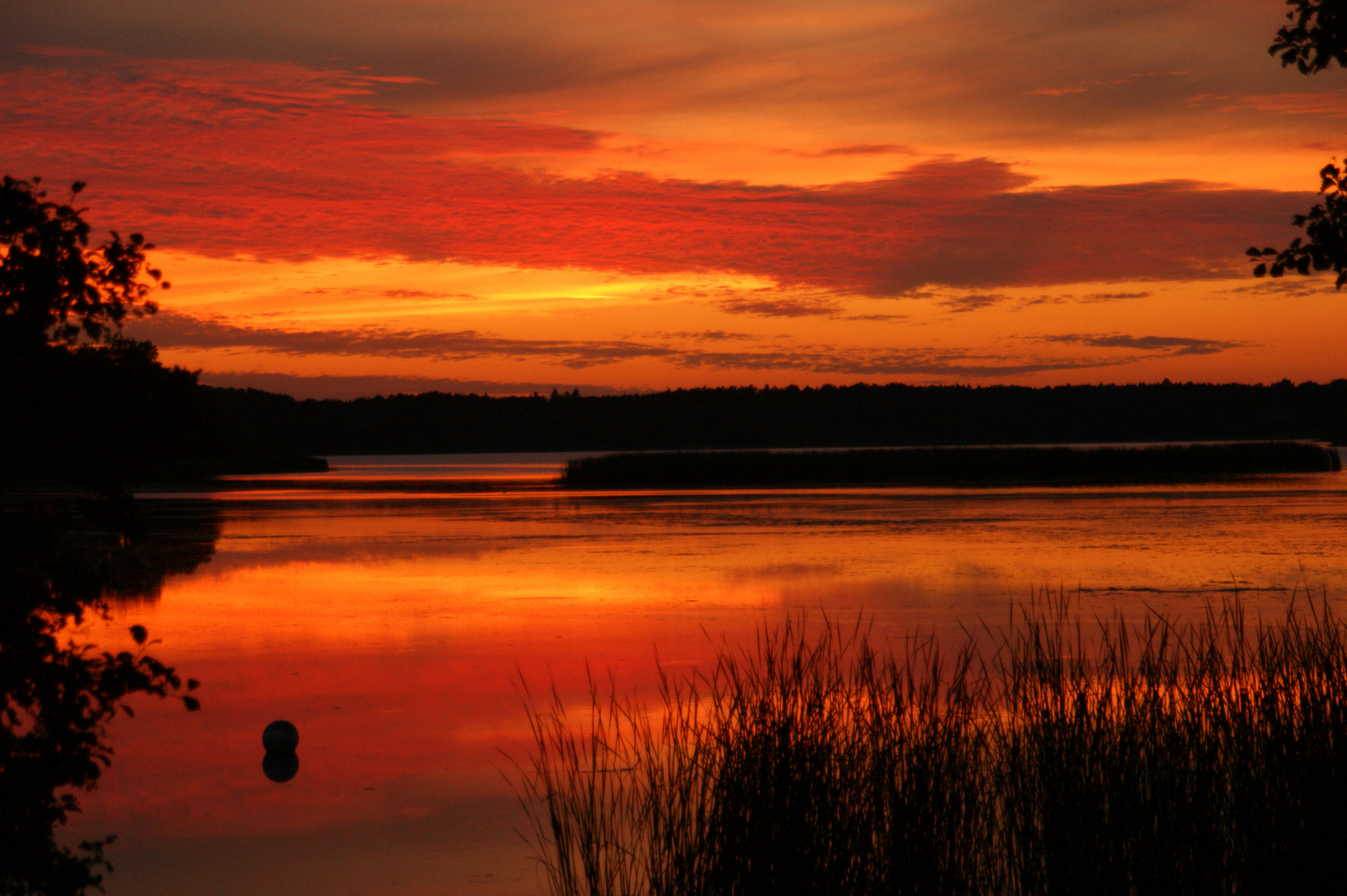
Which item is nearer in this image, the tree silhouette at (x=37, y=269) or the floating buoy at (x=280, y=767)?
the tree silhouette at (x=37, y=269)

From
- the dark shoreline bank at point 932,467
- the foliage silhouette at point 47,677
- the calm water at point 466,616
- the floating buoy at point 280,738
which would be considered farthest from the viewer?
the dark shoreline bank at point 932,467

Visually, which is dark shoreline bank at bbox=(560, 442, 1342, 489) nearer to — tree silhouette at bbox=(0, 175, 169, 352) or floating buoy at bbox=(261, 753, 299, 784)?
floating buoy at bbox=(261, 753, 299, 784)

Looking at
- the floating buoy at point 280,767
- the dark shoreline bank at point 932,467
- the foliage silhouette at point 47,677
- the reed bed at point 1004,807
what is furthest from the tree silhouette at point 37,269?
the dark shoreline bank at point 932,467

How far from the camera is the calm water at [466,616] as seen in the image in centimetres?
676

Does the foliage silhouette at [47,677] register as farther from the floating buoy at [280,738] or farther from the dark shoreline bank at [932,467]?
the dark shoreline bank at [932,467]

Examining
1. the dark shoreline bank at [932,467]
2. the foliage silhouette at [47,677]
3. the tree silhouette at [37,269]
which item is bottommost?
the dark shoreline bank at [932,467]

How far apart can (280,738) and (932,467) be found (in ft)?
135

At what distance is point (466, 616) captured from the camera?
46.1 ft

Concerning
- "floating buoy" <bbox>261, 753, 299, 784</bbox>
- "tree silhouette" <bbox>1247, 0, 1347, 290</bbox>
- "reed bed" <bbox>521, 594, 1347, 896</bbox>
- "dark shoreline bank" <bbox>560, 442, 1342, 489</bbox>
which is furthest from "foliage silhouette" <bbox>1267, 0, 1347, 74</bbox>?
"dark shoreline bank" <bbox>560, 442, 1342, 489</bbox>

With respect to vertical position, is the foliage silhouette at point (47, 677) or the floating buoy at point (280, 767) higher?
the foliage silhouette at point (47, 677)

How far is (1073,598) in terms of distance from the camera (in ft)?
45.3

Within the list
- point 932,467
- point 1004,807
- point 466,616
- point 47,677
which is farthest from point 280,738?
point 932,467

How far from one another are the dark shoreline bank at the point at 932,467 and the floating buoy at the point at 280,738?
3692cm

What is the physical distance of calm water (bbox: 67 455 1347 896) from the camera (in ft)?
22.2
